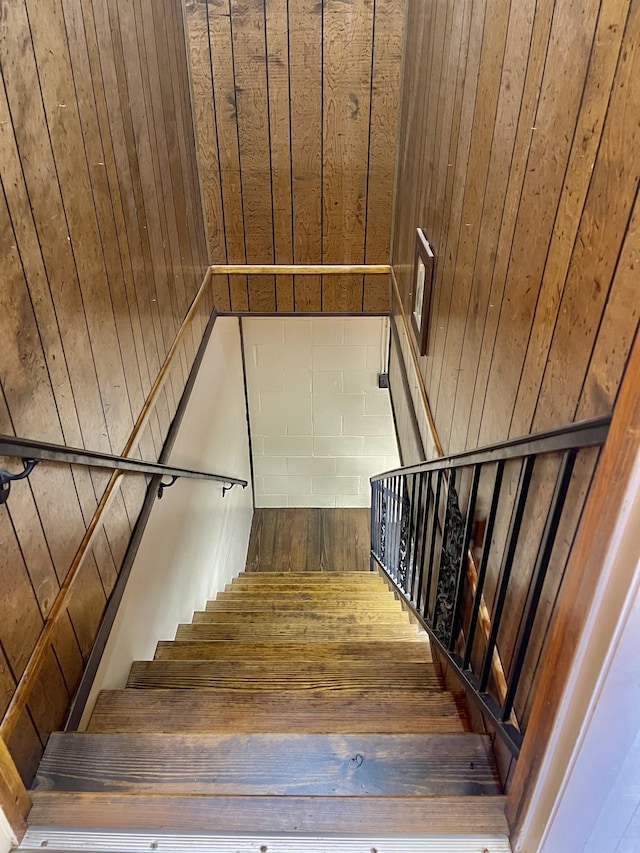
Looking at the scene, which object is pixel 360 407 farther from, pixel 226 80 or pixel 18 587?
pixel 18 587

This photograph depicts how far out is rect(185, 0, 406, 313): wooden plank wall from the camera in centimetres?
318

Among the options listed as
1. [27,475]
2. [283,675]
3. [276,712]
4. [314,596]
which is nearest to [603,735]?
[276,712]

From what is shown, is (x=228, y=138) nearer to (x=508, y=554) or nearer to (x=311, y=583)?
(x=311, y=583)

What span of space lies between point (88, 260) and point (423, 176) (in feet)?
5.11

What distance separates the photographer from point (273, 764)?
1407mm

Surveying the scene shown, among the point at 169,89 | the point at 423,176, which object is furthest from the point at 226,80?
the point at 423,176

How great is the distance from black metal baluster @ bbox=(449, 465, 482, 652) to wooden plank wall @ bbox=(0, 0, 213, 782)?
1.06 metres

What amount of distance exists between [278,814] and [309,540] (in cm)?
440

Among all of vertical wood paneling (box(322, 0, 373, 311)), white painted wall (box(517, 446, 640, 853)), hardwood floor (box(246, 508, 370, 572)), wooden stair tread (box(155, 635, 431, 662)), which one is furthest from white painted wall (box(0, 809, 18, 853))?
hardwood floor (box(246, 508, 370, 572))

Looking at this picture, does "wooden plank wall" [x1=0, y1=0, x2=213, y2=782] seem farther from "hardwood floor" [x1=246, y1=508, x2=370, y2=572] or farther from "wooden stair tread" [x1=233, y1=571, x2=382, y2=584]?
"hardwood floor" [x1=246, y1=508, x2=370, y2=572]

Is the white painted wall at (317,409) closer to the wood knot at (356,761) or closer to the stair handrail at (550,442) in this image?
the stair handrail at (550,442)

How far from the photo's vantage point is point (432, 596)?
2611 mm

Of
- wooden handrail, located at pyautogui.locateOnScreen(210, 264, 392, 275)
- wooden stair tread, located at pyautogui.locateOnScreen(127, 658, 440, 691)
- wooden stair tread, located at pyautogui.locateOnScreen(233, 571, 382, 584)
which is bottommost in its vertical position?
wooden stair tread, located at pyautogui.locateOnScreen(233, 571, 382, 584)

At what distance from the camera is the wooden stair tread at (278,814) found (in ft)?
4.04
